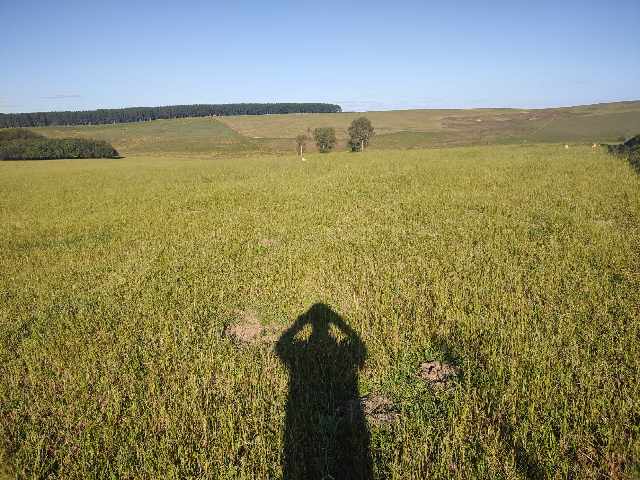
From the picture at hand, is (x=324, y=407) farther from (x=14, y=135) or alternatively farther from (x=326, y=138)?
(x=14, y=135)

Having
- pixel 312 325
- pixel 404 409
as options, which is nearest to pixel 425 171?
pixel 312 325

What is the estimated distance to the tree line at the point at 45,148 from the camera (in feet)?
239

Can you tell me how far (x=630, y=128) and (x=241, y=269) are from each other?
112m

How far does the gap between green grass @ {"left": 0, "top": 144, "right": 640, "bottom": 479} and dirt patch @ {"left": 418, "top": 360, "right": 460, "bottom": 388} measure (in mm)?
144

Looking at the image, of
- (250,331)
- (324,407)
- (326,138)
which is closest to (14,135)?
(326,138)

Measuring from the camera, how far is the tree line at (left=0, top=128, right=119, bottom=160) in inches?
2867

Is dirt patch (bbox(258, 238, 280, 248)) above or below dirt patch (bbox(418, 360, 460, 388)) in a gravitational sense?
above

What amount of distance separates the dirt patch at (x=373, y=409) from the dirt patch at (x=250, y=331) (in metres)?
1.86

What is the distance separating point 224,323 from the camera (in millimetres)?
6332

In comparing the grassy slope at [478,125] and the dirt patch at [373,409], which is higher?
the grassy slope at [478,125]

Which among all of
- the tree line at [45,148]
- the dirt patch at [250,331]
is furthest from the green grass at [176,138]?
the dirt patch at [250,331]

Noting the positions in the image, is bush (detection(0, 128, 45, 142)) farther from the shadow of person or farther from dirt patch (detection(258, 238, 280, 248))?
the shadow of person

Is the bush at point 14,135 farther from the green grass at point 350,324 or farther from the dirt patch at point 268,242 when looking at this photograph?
the dirt patch at point 268,242

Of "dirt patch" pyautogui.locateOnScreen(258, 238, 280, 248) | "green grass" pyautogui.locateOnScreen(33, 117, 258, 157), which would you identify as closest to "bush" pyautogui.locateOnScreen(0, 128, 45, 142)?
"green grass" pyautogui.locateOnScreen(33, 117, 258, 157)
